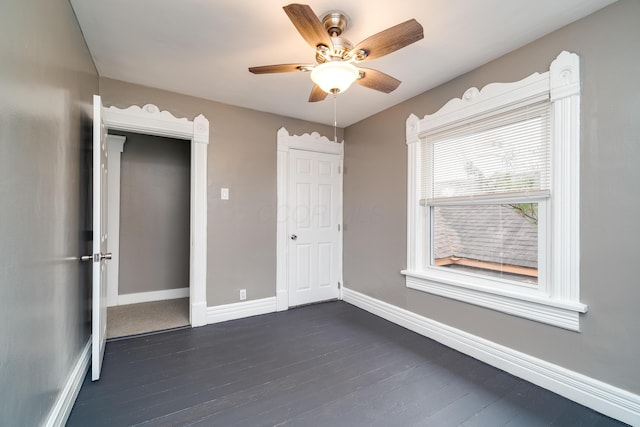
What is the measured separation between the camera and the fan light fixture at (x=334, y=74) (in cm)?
169

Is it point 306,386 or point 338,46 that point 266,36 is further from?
point 306,386

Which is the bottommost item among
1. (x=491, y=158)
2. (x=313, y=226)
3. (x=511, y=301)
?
(x=511, y=301)

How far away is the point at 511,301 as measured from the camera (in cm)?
221

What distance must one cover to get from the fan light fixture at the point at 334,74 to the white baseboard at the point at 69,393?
2300mm

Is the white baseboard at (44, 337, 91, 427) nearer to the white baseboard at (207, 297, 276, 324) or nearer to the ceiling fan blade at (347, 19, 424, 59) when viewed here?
the white baseboard at (207, 297, 276, 324)

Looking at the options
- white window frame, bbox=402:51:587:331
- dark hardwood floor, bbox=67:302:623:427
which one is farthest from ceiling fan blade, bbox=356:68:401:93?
dark hardwood floor, bbox=67:302:623:427

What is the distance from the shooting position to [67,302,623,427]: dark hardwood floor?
173 cm

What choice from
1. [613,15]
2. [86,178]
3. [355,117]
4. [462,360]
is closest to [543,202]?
[613,15]

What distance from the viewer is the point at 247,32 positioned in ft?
6.57

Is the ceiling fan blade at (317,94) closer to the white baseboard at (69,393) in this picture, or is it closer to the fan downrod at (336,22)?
the fan downrod at (336,22)

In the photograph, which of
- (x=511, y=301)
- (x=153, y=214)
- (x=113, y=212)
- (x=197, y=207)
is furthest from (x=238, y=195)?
Answer: (x=511, y=301)

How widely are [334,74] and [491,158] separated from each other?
5.17 ft

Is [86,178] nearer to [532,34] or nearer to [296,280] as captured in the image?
[296,280]

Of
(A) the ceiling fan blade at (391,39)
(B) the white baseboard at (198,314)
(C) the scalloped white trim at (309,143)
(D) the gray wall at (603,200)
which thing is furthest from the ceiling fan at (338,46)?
(B) the white baseboard at (198,314)
